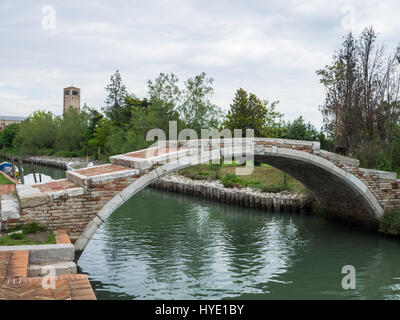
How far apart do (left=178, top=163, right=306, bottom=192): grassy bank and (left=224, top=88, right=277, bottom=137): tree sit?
427cm

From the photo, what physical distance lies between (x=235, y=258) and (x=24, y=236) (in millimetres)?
4049

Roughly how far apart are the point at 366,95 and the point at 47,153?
34927mm

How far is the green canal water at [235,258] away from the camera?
249 inches

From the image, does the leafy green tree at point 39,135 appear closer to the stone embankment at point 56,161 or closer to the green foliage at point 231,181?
the stone embankment at point 56,161

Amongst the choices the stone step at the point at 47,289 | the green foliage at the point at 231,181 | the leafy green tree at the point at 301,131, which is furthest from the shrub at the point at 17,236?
the leafy green tree at the point at 301,131

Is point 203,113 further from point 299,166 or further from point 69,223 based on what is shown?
point 69,223

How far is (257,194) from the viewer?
1382 cm

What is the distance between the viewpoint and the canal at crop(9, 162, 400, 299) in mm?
6332

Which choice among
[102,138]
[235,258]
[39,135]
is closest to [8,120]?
[39,135]

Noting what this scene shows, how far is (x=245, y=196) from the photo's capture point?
45.2ft

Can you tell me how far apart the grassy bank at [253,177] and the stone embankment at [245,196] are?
1.03 ft

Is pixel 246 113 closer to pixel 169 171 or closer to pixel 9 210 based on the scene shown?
pixel 169 171

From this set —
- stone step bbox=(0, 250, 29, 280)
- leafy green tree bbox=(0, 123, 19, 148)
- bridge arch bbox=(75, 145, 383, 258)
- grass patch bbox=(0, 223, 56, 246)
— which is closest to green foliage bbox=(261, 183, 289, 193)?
bridge arch bbox=(75, 145, 383, 258)

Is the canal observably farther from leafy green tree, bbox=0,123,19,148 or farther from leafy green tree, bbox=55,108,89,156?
leafy green tree, bbox=0,123,19,148
